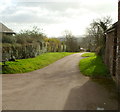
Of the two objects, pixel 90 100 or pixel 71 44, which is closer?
pixel 90 100

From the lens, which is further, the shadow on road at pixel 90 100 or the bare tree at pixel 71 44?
the bare tree at pixel 71 44

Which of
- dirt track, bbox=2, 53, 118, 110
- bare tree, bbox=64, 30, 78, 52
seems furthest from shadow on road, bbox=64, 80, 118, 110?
bare tree, bbox=64, 30, 78, 52

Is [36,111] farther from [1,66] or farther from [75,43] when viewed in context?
[75,43]

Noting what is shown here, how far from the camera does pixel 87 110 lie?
4.20 m

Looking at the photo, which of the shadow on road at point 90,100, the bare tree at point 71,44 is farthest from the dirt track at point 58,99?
the bare tree at point 71,44

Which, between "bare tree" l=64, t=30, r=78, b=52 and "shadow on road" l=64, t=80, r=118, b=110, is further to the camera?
"bare tree" l=64, t=30, r=78, b=52

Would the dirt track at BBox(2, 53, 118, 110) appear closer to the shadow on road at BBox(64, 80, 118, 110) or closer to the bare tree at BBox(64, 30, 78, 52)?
the shadow on road at BBox(64, 80, 118, 110)

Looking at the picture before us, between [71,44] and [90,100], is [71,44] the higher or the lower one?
the higher one

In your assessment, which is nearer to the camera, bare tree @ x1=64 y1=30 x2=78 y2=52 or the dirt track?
the dirt track

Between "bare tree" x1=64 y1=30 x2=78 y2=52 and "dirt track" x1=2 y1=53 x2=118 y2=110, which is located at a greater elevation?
"bare tree" x1=64 y1=30 x2=78 y2=52

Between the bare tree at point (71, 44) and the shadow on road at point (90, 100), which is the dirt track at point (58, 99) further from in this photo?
the bare tree at point (71, 44)

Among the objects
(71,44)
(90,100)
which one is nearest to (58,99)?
(90,100)

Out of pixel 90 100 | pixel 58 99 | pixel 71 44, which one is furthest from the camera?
pixel 71 44

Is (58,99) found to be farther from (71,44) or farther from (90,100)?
(71,44)
